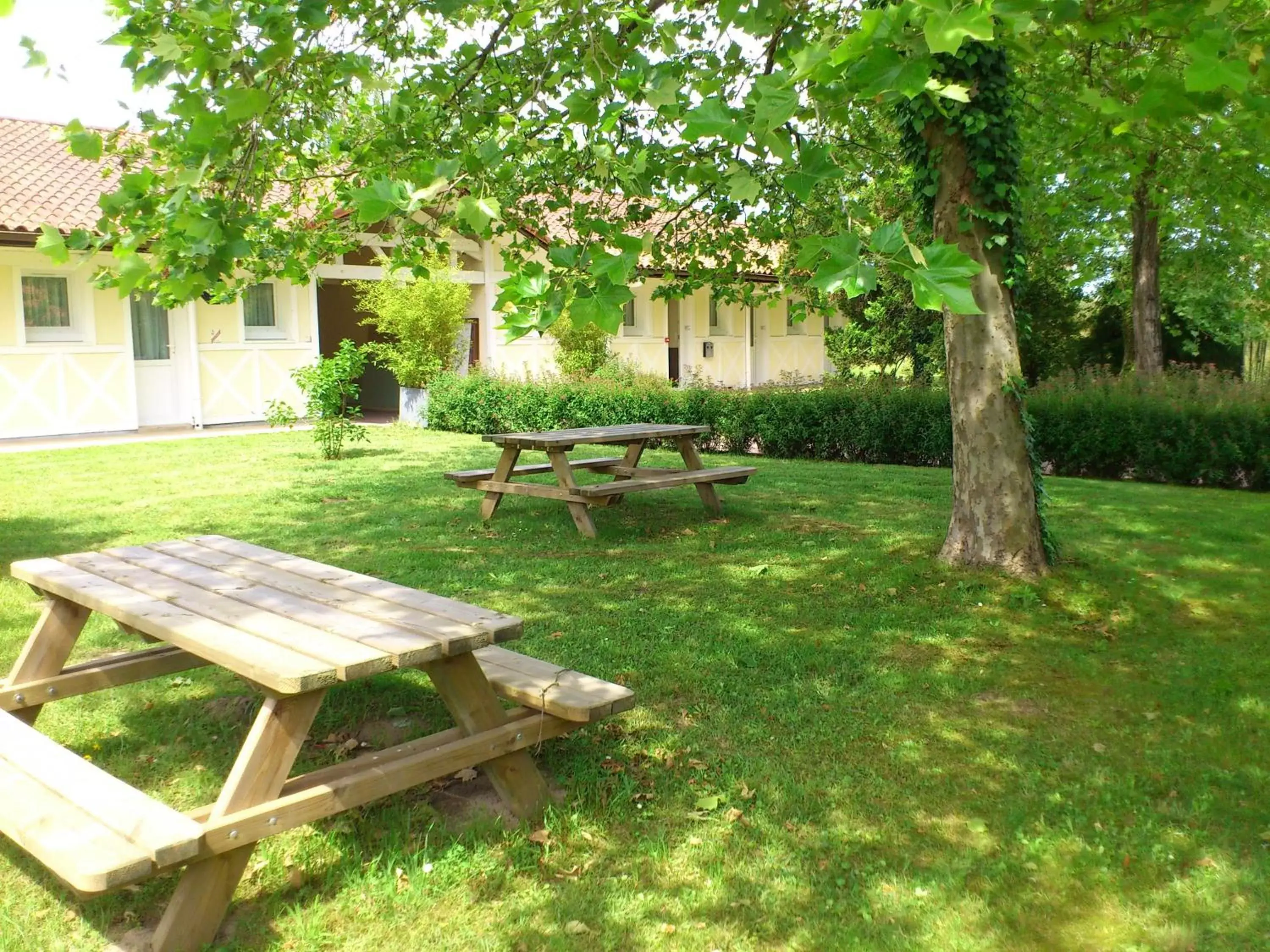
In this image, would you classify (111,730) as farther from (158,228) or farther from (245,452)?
(245,452)

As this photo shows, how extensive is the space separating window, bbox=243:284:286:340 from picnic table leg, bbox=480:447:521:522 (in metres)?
10.6

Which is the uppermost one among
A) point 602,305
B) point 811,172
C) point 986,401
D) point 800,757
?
point 811,172

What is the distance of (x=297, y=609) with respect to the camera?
3404 millimetres

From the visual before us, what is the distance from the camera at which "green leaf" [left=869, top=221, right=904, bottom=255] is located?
7.89 feet

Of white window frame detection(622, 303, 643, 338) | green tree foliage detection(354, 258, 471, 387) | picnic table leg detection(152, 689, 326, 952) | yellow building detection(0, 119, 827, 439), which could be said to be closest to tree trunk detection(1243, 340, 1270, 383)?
yellow building detection(0, 119, 827, 439)

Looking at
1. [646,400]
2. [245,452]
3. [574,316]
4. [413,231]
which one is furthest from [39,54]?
[646,400]

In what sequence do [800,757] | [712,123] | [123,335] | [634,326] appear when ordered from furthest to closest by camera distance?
[634,326], [123,335], [800,757], [712,123]

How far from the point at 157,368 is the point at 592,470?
10501 millimetres

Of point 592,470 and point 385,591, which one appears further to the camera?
point 592,470

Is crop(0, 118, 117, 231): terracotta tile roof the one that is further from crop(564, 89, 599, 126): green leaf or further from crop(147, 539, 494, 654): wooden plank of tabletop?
crop(564, 89, 599, 126): green leaf

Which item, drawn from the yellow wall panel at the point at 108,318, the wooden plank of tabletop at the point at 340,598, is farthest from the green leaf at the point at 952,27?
the yellow wall panel at the point at 108,318

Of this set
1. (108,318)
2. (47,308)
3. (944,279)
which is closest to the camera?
(944,279)

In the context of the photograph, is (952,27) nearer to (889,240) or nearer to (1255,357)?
(889,240)

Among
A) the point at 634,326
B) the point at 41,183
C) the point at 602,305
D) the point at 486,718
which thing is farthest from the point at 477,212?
the point at 634,326
